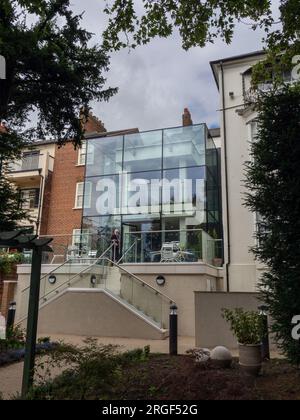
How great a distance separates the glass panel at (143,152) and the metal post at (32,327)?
47.4ft

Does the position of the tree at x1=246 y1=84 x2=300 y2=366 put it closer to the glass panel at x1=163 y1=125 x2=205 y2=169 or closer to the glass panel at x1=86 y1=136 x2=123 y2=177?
the glass panel at x1=163 y1=125 x2=205 y2=169

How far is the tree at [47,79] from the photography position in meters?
9.35

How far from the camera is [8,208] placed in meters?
10.0

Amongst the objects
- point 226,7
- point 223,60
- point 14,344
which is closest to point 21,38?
point 226,7

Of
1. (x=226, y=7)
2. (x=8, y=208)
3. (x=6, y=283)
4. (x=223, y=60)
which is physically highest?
(x=223, y=60)

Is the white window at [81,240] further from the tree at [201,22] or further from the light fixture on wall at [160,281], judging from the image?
the tree at [201,22]

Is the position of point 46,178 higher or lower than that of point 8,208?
higher

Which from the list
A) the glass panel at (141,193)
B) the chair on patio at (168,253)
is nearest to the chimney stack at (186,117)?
the glass panel at (141,193)

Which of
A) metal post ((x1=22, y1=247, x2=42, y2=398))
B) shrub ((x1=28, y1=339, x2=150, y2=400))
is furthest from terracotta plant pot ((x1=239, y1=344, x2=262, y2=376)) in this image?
metal post ((x1=22, y1=247, x2=42, y2=398))

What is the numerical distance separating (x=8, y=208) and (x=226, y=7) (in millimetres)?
7108

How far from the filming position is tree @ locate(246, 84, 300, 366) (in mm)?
5879

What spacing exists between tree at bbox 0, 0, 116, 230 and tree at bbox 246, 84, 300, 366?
559 cm

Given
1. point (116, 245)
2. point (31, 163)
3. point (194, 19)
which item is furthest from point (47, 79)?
point (31, 163)
